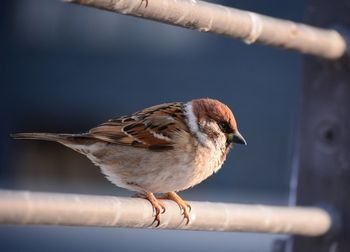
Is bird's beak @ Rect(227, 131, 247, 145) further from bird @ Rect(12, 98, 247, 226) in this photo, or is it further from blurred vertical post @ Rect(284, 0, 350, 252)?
blurred vertical post @ Rect(284, 0, 350, 252)

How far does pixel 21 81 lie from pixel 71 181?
33.5 inches

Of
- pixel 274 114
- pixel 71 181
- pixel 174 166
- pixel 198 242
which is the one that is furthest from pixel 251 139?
pixel 174 166

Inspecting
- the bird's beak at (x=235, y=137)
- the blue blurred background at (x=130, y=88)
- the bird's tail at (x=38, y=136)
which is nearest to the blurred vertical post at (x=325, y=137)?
the bird's beak at (x=235, y=137)

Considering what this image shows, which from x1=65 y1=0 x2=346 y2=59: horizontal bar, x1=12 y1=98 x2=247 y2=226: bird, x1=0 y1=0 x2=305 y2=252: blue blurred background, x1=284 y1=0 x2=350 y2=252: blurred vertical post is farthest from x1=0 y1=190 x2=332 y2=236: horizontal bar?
x1=0 y1=0 x2=305 y2=252: blue blurred background

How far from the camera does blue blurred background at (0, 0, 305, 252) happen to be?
23.7 ft

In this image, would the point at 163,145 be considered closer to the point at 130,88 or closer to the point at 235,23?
the point at 235,23

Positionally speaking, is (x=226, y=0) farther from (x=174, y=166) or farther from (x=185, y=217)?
(x=185, y=217)

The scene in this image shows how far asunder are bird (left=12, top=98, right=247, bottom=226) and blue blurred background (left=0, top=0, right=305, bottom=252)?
14.5ft

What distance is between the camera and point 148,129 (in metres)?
2.69

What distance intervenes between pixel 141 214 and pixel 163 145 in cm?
86

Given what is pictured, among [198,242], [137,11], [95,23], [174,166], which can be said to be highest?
[95,23]

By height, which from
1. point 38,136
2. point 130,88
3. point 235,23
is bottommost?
point 38,136

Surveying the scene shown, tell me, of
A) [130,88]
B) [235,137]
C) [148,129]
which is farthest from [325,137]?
[130,88]

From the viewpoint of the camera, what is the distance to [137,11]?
1.72m
